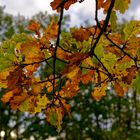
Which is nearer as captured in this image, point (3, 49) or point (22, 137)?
point (3, 49)

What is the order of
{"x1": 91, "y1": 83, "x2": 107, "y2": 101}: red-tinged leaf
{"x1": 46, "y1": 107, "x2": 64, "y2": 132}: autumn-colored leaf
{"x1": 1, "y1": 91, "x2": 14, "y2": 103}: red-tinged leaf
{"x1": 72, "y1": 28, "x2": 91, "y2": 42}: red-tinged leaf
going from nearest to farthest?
{"x1": 72, "y1": 28, "x2": 91, "y2": 42}: red-tinged leaf, {"x1": 1, "y1": 91, "x2": 14, "y2": 103}: red-tinged leaf, {"x1": 46, "y1": 107, "x2": 64, "y2": 132}: autumn-colored leaf, {"x1": 91, "y1": 83, "x2": 107, "y2": 101}: red-tinged leaf

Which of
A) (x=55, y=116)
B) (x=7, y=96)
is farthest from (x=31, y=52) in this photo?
(x=55, y=116)

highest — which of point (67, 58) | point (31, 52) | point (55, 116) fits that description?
point (31, 52)

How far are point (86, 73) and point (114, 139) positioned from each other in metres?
26.0

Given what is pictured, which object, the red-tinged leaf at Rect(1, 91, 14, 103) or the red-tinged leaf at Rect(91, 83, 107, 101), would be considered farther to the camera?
the red-tinged leaf at Rect(91, 83, 107, 101)

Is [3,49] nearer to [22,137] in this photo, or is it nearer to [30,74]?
[30,74]

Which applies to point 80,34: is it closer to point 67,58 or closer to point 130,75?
point 67,58

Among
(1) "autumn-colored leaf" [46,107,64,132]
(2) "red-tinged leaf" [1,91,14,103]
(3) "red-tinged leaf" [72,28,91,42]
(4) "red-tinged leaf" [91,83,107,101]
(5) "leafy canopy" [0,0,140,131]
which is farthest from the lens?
(4) "red-tinged leaf" [91,83,107,101]

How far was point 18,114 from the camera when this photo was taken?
28.9 meters

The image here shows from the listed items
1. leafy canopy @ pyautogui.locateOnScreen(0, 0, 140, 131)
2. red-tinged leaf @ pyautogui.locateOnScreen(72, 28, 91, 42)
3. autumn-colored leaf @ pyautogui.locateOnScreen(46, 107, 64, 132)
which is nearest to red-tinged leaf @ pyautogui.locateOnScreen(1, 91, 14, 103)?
leafy canopy @ pyautogui.locateOnScreen(0, 0, 140, 131)

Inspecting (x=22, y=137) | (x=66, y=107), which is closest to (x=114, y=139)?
(x=22, y=137)

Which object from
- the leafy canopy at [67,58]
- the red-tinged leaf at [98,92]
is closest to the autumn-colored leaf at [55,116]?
the leafy canopy at [67,58]

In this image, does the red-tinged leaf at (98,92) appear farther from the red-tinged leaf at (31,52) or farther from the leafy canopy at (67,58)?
the red-tinged leaf at (31,52)

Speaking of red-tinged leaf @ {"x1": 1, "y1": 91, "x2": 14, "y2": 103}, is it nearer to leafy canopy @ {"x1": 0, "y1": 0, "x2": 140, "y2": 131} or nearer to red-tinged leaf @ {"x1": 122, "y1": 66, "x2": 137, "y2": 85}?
leafy canopy @ {"x1": 0, "y1": 0, "x2": 140, "y2": 131}
